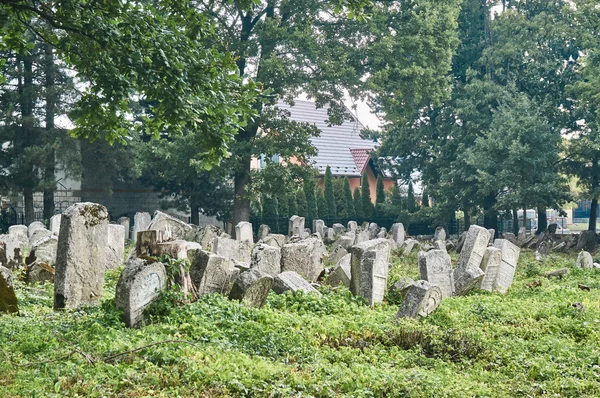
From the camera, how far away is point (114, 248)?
56.0 feet

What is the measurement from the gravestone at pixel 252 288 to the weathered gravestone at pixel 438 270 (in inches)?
152

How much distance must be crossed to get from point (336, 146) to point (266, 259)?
1385 inches

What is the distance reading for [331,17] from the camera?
28641mm

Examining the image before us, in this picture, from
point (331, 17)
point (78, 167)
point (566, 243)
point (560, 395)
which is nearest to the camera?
point (560, 395)

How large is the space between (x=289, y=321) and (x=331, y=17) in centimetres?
2081

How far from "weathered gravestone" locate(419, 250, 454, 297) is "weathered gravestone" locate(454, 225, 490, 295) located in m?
0.42

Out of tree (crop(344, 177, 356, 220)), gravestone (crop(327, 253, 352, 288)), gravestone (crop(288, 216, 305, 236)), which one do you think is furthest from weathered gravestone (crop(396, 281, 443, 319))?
tree (crop(344, 177, 356, 220))

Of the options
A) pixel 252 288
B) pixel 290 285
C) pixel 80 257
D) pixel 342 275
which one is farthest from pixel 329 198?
pixel 252 288

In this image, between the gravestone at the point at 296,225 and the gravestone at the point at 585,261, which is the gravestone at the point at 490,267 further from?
the gravestone at the point at 296,225

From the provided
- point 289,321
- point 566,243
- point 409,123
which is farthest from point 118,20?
point 409,123

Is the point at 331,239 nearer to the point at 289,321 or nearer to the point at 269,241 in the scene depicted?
the point at 269,241

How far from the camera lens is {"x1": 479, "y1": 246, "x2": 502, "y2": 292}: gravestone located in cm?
1480

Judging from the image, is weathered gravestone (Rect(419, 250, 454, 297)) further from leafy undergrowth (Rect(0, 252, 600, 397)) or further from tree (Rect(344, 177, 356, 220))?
tree (Rect(344, 177, 356, 220))

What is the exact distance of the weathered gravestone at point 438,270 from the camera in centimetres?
1348
